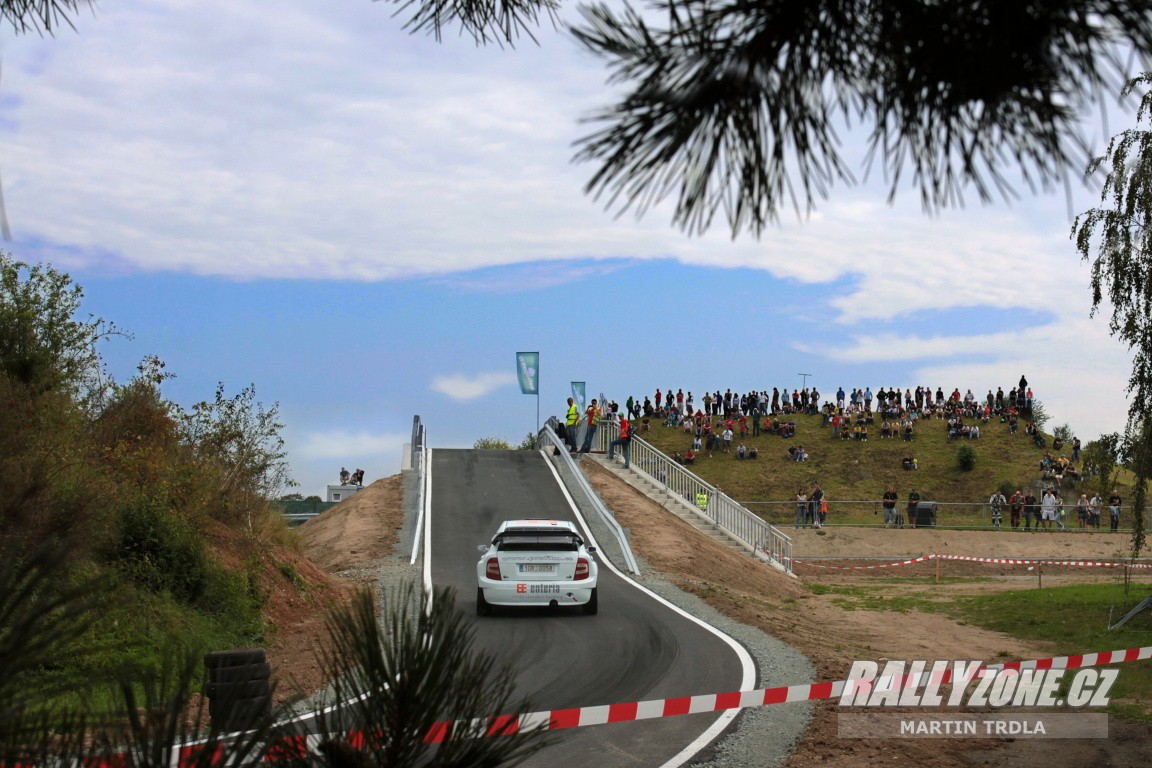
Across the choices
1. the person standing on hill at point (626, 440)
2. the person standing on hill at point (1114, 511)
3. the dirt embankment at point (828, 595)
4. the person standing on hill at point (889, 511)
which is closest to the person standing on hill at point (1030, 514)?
the dirt embankment at point (828, 595)

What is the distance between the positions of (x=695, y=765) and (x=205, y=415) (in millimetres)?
15950

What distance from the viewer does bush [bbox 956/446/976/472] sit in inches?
2454

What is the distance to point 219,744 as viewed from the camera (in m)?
2.35

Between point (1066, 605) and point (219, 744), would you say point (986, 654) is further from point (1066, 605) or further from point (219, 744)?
point (219, 744)

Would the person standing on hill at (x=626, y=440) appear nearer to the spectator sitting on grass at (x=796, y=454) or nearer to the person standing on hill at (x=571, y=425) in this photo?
the person standing on hill at (x=571, y=425)

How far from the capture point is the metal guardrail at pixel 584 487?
28938mm

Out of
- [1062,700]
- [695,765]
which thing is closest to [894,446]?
[1062,700]

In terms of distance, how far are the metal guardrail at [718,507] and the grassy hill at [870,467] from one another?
14891 mm

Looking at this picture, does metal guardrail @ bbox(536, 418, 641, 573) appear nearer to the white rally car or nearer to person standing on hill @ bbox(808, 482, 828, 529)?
the white rally car

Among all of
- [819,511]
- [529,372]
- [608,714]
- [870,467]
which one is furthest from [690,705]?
[870,467]

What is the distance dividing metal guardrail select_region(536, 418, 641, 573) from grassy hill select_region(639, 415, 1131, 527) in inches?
489

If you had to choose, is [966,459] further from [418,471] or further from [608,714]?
[608,714]

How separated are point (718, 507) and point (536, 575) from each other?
67.3 ft

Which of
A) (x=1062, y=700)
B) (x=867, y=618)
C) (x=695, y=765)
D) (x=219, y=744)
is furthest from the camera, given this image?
(x=867, y=618)
